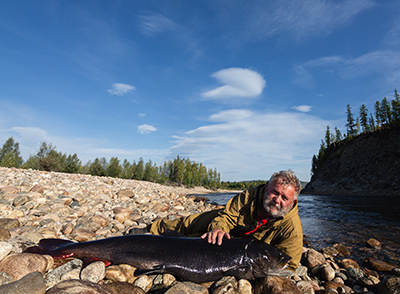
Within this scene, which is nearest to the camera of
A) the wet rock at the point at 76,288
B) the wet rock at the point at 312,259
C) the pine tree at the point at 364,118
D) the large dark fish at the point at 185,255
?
the wet rock at the point at 76,288

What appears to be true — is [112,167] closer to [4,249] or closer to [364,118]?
[4,249]

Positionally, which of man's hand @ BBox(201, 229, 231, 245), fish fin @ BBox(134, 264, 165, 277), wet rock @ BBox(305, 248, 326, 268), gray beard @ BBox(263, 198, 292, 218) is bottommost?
wet rock @ BBox(305, 248, 326, 268)

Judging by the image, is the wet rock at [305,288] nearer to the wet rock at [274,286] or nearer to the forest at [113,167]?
the wet rock at [274,286]

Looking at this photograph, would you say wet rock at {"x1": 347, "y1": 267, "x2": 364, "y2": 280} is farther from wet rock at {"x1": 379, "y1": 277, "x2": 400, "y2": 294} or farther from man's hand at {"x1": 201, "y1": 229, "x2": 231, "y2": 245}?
man's hand at {"x1": 201, "y1": 229, "x2": 231, "y2": 245}

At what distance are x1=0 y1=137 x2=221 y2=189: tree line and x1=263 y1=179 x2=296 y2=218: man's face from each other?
3389 cm

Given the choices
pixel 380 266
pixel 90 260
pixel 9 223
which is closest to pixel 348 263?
pixel 380 266

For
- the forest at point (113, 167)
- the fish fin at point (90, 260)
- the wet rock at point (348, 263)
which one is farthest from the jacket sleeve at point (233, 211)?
the forest at point (113, 167)

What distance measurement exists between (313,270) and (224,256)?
2647mm

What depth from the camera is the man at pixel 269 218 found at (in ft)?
10.8

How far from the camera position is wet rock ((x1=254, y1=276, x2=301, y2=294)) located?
2.82 m

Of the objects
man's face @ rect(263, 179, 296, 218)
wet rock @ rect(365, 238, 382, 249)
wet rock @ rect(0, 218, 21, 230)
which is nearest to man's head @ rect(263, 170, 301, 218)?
man's face @ rect(263, 179, 296, 218)

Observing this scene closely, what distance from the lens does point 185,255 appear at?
9.97 feet

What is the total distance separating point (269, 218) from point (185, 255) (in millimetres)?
1487

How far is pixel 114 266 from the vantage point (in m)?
3.07
